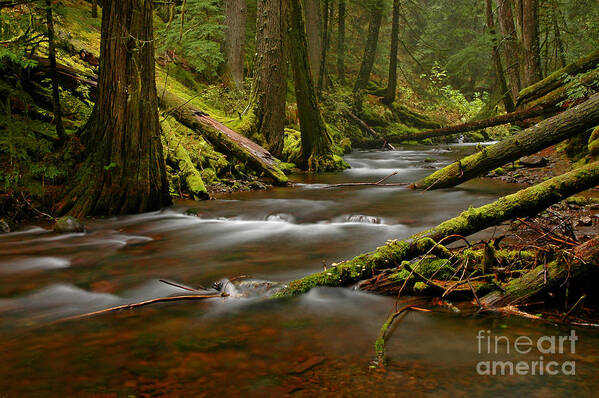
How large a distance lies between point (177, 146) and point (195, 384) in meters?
6.81

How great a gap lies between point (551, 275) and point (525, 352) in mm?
599

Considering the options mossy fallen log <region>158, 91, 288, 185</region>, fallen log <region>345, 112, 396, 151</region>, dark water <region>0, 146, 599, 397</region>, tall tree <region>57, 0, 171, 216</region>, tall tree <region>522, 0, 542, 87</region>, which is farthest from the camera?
fallen log <region>345, 112, 396, 151</region>

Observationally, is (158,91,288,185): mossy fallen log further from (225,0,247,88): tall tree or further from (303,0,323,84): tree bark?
(303,0,323,84): tree bark

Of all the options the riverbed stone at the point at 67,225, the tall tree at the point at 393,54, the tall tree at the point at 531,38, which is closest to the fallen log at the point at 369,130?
the tall tree at the point at 393,54

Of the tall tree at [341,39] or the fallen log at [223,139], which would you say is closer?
the fallen log at [223,139]

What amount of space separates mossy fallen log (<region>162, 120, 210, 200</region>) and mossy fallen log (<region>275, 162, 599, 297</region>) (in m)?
4.81

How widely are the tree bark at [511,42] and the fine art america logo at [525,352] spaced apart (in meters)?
12.6

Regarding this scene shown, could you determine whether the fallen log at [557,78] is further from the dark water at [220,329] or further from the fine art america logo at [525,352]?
the fine art america logo at [525,352]

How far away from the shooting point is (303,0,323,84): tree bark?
706 inches

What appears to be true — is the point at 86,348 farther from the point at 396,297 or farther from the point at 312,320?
the point at 396,297

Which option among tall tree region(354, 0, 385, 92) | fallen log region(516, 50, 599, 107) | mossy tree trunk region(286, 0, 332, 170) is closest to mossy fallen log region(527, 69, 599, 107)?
fallen log region(516, 50, 599, 107)

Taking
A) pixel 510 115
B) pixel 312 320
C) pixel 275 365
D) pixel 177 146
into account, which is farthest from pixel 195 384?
pixel 510 115

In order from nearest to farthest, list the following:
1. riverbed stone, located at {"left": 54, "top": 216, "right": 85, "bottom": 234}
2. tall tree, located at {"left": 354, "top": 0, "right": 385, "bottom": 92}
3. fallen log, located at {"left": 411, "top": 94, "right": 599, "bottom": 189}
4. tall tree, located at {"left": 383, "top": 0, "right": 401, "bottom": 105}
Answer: riverbed stone, located at {"left": 54, "top": 216, "right": 85, "bottom": 234}, fallen log, located at {"left": 411, "top": 94, "right": 599, "bottom": 189}, tall tree, located at {"left": 354, "top": 0, "right": 385, "bottom": 92}, tall tree, located at {"left": 383, "top": 0, "right": 401, "bottom": 105}

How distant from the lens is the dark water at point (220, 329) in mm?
2180
